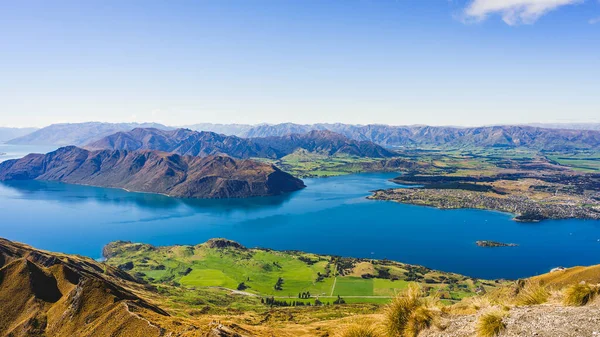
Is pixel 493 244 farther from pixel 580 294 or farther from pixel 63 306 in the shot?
Result: pixel 580 294

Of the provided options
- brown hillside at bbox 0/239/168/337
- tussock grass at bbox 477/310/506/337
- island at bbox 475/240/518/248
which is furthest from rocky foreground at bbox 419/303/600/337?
island at bbox 475/240/518/248

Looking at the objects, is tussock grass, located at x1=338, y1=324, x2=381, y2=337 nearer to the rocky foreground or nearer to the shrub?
the shrub

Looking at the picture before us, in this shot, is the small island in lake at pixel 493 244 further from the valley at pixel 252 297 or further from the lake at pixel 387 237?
the valley at pixel 252 297

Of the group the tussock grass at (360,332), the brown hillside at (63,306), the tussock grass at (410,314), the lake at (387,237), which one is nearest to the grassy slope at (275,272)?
the lake at (387,237)

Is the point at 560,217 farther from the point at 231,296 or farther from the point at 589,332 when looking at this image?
the point at 589,332

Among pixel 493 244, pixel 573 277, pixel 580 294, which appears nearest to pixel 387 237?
pixel 493 244

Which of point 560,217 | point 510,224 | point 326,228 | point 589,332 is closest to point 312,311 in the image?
point 589,332
